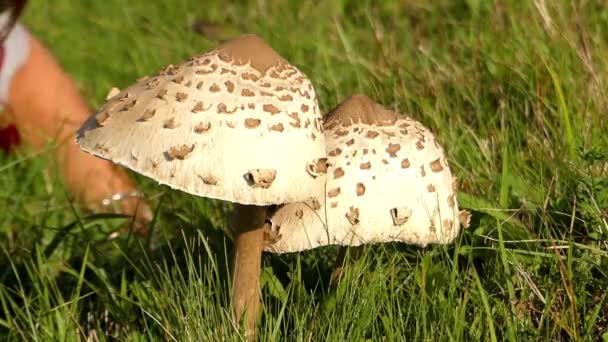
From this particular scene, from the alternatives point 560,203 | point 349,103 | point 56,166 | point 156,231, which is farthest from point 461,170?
point 56,166

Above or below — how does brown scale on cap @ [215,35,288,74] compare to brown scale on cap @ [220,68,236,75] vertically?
above

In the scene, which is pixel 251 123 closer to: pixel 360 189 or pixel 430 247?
pixel 360 189

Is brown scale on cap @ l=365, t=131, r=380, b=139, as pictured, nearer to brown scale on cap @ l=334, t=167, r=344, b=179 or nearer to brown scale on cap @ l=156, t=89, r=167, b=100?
brown scale on cap @ l=334, t=167, r=344, b=179

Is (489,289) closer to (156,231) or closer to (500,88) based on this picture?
(500,88)

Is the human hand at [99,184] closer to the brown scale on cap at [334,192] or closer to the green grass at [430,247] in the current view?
the green grass at [430,247]

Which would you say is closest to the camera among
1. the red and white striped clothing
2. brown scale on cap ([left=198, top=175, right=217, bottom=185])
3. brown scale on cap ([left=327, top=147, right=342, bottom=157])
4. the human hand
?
brown scale on cap ([left=198, top=175, right=217, bottom=185])

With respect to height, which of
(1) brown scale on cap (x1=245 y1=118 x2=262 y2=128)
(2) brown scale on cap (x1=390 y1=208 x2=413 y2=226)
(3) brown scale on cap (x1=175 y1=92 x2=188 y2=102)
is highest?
(3) brown scale on cap (x1=175 y1=92 x2=188 y2=102)

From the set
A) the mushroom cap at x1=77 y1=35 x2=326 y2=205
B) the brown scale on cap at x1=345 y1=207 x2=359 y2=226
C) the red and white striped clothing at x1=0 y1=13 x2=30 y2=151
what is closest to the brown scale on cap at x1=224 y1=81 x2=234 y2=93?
the mushroom cap at x1=77 y1=35 x2=326 y2=205
